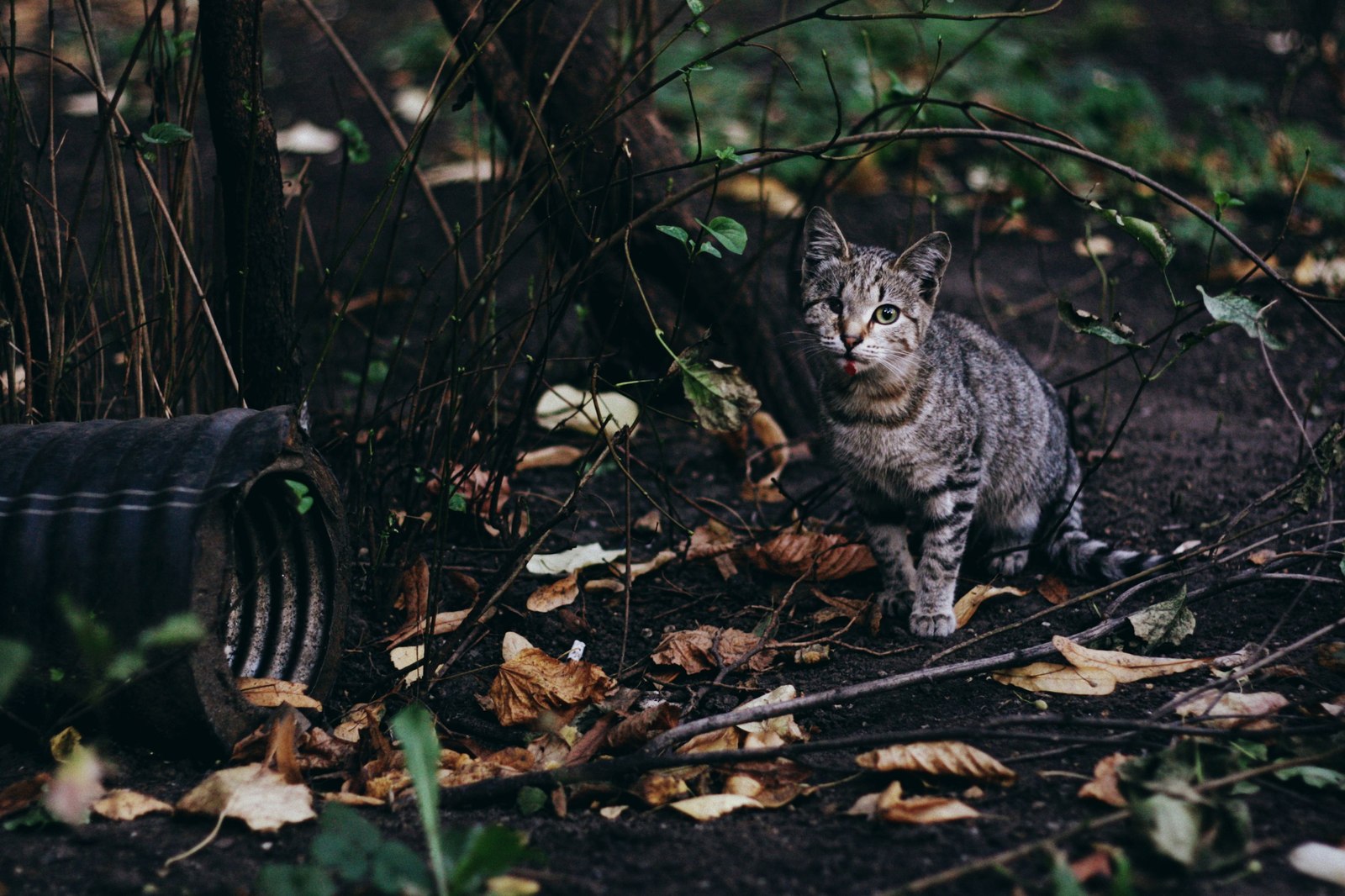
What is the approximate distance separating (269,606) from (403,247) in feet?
9.87

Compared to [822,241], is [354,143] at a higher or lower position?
higher

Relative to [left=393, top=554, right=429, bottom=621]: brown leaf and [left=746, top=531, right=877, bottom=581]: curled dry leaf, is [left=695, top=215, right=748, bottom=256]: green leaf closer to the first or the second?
[left=746, top=531, right=877, bottom=581]: curled dry leaf

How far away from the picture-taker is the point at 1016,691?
265cm


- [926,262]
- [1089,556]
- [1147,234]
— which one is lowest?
[1089,556]

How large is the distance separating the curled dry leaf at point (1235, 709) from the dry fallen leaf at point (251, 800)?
5.70ft

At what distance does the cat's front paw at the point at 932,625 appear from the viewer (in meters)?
3.00

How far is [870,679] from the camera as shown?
2752mm

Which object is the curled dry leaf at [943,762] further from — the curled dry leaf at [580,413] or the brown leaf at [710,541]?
the curled dry leaf at [580,413]

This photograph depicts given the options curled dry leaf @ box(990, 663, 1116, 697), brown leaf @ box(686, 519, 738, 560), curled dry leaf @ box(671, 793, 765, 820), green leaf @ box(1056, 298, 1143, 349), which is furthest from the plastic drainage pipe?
green leaf @ box(1056, 298, 1143, 349)

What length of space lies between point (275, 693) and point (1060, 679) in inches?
68.3

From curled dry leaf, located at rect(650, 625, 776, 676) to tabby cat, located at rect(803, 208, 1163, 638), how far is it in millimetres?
452

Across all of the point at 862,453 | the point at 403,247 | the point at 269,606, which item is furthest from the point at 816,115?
the point at 269,606

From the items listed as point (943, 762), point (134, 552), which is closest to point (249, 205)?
point (134, 552)

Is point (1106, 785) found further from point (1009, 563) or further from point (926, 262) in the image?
point (926, 262)
